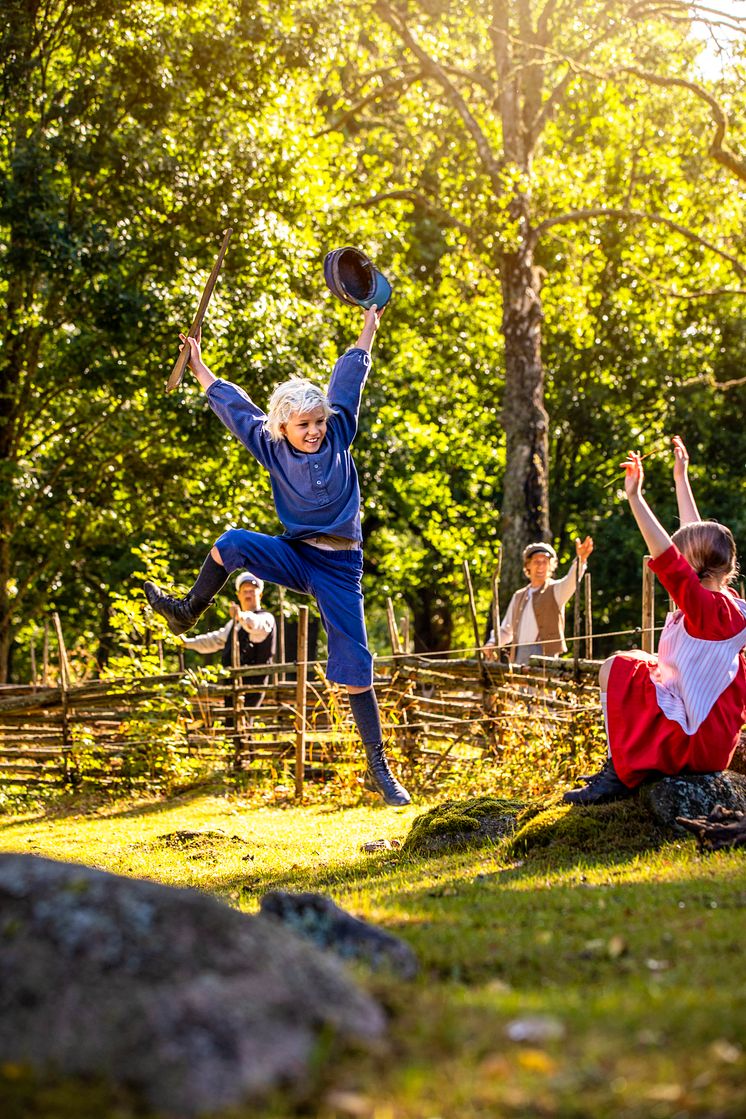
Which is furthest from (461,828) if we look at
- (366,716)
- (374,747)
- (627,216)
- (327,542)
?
(627,216)

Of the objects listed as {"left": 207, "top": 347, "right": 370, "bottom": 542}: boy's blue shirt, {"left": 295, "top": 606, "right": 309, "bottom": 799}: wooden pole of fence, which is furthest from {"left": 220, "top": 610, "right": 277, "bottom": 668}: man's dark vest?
{"left": 207, "top": 347, "right": 370, "bottom": 542}: boy's blue shirt

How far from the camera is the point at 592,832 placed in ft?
18.9

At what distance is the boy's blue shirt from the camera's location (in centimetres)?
595

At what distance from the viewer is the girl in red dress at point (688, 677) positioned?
220 inches

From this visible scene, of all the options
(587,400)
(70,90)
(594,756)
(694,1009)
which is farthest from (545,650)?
(587,400)

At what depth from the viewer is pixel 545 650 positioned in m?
10.2

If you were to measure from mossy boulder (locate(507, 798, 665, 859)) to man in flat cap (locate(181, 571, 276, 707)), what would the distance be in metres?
5.85

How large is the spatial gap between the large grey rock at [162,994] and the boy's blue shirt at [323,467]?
327 cm

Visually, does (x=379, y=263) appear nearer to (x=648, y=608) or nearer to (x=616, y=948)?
(x=648, y=608)

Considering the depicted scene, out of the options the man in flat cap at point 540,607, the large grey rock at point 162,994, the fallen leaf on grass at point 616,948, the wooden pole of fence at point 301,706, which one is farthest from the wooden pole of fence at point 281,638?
the large grey rock at point 162,994

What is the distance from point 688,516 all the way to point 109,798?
6.61 metres

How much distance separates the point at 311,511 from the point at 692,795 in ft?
7.03

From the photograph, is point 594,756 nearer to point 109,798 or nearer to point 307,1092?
point 109,798

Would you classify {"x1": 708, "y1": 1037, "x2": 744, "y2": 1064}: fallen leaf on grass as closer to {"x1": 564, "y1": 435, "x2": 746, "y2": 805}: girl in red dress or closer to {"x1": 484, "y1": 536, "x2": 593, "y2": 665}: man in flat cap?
{"x1": 564, "y1": 435, "x2": 746, "y2": 805}: girl in red dress
